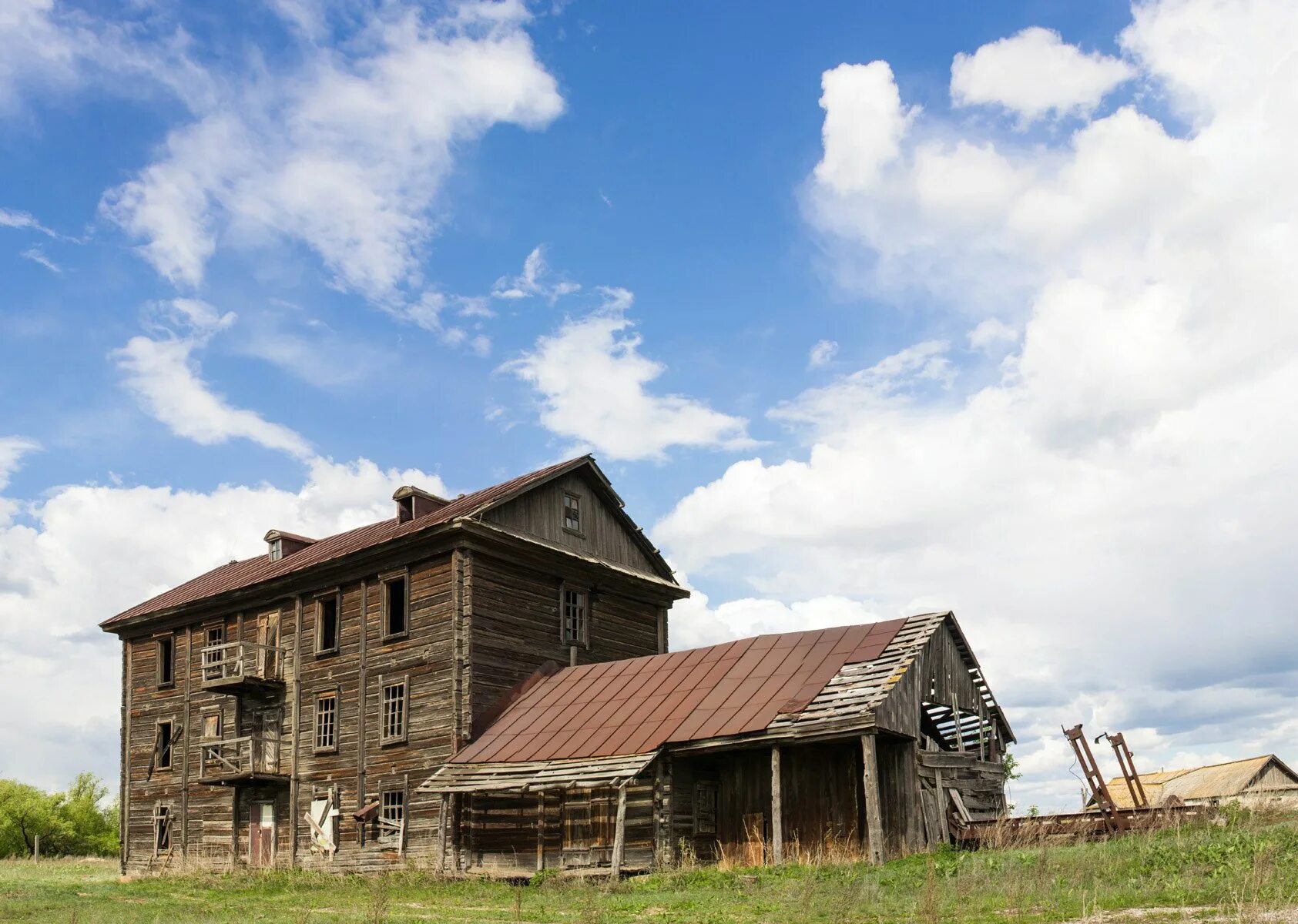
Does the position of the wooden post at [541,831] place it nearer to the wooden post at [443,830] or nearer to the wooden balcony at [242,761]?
the wooden post at [443,830]

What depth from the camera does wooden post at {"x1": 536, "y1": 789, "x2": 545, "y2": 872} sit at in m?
27.6

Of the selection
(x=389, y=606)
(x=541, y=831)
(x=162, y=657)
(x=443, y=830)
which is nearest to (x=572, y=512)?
(x=389, y=606)

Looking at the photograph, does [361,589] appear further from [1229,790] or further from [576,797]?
[1229,790]

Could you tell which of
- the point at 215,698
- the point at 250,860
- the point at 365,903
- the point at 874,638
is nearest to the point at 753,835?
the point at 874,638

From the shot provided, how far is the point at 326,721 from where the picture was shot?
34.0m

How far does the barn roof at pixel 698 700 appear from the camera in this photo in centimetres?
2586

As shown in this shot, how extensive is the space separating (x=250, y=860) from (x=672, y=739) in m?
15.3

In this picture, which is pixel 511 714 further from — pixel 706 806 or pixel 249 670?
pixel 249 670

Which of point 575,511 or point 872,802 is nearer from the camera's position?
point 872,802

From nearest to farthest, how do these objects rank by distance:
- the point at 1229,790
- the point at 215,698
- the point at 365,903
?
the point at 365,903, the point at 215,698, the point at 1229,790

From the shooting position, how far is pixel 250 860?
34906mm

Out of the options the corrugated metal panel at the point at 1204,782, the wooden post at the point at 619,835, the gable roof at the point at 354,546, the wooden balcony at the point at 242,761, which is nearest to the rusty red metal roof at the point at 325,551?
the gable roof at the point at 354,546

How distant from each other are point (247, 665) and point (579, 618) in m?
9.70

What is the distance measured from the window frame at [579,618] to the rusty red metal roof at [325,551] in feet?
10.8
